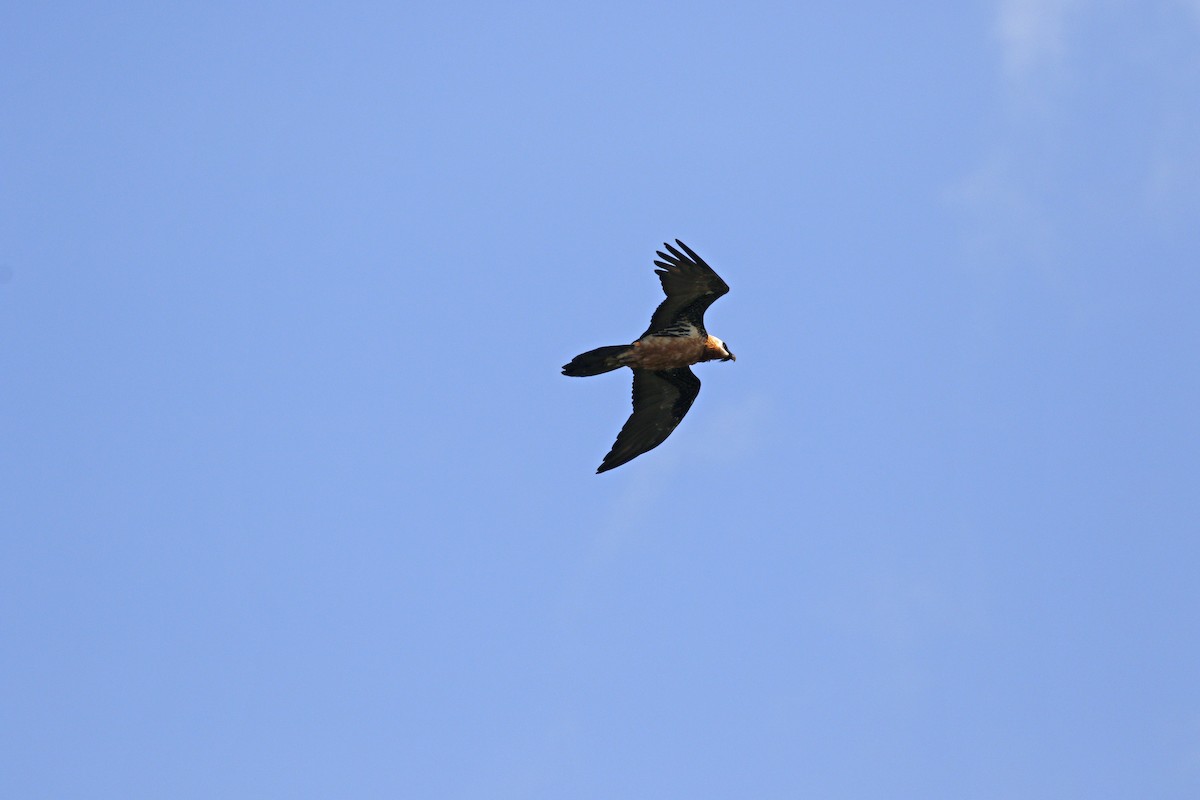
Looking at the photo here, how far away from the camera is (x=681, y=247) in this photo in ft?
103

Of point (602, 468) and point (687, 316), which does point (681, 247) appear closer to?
point (687, 316)

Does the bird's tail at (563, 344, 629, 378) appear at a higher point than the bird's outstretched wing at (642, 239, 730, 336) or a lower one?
lower

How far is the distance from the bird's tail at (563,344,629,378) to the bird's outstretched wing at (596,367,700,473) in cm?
173

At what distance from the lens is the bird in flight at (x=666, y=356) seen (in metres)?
31.4

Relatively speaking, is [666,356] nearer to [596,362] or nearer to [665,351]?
[665,351]

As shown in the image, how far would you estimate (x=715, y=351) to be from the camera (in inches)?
1287

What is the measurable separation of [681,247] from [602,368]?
2.94 metres

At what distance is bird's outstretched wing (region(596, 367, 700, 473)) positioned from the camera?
33.4m

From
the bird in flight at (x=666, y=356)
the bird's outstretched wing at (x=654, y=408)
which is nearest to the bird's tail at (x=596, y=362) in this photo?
the bird in flight at (x=666, y=356)

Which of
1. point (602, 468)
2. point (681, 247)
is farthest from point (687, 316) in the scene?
point (602, 468)

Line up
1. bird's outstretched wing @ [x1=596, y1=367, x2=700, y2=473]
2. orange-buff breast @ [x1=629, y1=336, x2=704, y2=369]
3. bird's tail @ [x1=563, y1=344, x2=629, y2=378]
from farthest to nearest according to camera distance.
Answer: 1. bird's outstretched wing @ [x1=596, y1=367, x2=700, y2=473]
2. orange-buff breast @ [x1=629, y1=336, x2=704, y2=369]
3. bird's tail @ [x1=563, y1=344, x2=629, y2=378]

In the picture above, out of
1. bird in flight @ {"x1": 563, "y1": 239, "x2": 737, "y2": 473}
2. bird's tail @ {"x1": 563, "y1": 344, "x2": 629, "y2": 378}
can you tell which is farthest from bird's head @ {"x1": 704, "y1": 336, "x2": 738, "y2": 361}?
bird's tail @ {"x1": 563, "y1": 344, "x2": 629, "y2": 378}

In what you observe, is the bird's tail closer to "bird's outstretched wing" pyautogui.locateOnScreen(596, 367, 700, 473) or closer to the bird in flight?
the bird in flight

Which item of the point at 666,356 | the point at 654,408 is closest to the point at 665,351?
the point at 666,356
